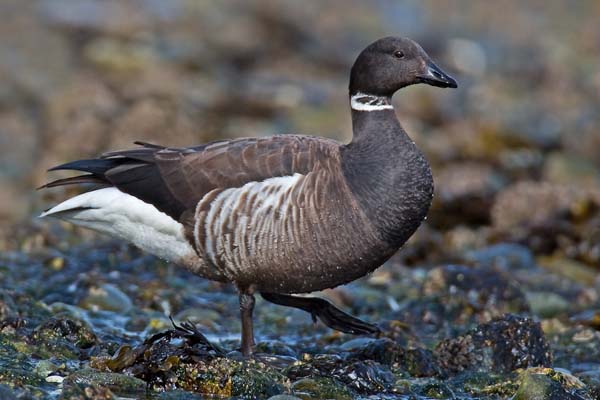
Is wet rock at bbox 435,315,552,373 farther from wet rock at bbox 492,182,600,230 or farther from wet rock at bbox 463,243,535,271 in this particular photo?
wet rock at bbox 492,182,600,230

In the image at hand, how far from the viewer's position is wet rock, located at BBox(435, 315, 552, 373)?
26.6ft

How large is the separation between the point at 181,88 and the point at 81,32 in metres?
3.22

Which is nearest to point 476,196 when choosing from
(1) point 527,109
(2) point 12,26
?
(1) point 527,109

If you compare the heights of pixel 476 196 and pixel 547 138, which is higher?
pixel 547 138

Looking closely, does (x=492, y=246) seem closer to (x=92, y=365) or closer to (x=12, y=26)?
(x=92, y=365)

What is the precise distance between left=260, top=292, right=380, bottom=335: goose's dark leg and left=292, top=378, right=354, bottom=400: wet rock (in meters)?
1.10

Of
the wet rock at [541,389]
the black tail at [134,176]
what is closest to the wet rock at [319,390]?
the wet rock at [541,389]

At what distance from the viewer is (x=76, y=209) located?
830 cm

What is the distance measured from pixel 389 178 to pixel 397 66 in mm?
986

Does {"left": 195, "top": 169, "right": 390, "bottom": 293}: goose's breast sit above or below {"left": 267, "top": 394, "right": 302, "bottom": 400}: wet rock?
above

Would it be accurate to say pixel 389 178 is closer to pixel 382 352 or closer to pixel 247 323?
pixel 382 352

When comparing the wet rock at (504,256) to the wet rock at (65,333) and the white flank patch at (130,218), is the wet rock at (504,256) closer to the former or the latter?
the white flank patch at (130,218)

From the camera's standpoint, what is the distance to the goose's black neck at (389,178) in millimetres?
7613

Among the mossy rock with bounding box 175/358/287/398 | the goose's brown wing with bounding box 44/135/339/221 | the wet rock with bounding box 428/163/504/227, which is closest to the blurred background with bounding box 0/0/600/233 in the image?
the wet rock with bounding box 428/163/504/227
